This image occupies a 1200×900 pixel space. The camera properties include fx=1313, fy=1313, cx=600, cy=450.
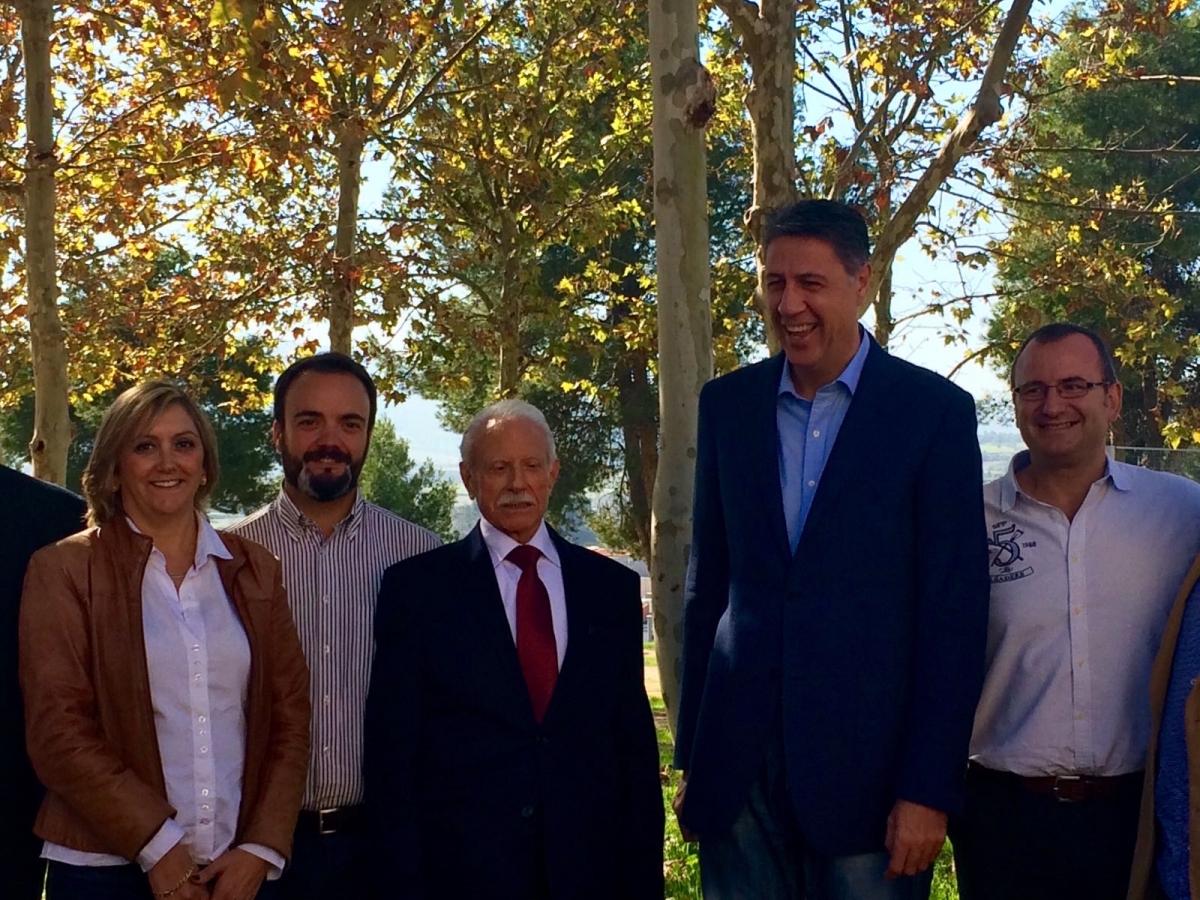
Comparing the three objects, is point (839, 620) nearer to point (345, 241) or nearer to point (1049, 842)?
point (1049, 842)

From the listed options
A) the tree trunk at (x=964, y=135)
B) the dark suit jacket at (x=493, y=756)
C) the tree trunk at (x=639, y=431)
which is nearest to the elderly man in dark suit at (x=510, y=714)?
the dark suit jacket at (x=493, y=756)

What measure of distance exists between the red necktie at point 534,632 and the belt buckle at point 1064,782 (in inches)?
57.1

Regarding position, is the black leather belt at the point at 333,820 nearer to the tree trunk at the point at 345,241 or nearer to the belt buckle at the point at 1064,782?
the belt buckle at the point at 1064,782

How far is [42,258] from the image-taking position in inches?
365

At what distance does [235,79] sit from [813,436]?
321 cm

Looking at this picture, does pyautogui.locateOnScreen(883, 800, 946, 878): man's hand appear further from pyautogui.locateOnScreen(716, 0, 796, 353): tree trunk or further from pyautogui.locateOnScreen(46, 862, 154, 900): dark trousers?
pyautogui.locateOnScreen(716, 0, 796, 353): tree trunk

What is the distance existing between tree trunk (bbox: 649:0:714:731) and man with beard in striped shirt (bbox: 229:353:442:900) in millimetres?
1369

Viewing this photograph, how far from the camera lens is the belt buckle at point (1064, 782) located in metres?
3.69

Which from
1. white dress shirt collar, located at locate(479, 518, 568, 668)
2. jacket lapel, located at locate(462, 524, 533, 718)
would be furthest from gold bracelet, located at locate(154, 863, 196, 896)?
white dress shirt collar, located at locate(479, 518, 568, 668)

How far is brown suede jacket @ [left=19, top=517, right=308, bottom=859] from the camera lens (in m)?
3.38

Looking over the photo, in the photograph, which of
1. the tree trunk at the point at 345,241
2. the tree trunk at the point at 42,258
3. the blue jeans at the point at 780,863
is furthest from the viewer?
the tree trunk at the point at 345,241

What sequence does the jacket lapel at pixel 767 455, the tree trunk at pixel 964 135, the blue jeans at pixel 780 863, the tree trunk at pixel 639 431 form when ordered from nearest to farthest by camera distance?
the blue jeans at pixel 780 863 → the jacket lapel at pixel 767 455 → the tree trunk at pixel 964 135 → the tree trunk at pixel 639 431

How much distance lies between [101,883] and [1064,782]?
2.65 metres

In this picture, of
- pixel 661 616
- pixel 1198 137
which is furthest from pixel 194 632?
pixel 1198 137
